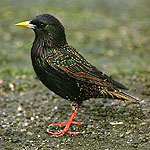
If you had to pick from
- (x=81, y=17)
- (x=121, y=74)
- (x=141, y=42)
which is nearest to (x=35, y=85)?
(x=121, y=74)

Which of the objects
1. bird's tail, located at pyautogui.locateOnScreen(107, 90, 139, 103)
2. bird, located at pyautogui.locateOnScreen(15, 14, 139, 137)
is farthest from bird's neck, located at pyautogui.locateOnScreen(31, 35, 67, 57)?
bird's tail, located at pyautogui.locateOnScreen(107, 90, 139, 103)

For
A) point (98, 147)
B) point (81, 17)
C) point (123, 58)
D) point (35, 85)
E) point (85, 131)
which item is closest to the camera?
point (98, 147)

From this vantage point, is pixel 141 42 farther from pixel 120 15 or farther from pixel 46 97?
pixel 46 97

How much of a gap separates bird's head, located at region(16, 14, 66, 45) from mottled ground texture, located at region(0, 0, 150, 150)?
1.59 meters

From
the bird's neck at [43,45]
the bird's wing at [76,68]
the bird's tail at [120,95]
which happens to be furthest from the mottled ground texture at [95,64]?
the bird's neck at [43,45]

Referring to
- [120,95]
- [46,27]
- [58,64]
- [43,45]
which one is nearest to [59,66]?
[58,64]

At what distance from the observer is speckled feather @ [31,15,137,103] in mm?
5051

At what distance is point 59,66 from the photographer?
16.5ft

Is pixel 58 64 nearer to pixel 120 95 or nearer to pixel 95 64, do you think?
pixel 120 95

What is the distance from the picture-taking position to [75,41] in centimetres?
1065

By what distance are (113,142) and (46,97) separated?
229 centimetres

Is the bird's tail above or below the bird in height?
below

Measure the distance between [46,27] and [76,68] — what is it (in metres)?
0.77

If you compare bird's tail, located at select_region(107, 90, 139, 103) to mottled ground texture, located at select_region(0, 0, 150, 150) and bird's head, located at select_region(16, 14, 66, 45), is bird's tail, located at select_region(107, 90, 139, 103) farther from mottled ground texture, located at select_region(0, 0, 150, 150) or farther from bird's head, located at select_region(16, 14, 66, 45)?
bird's head, located at select_region(16, 14, 66, 45)
